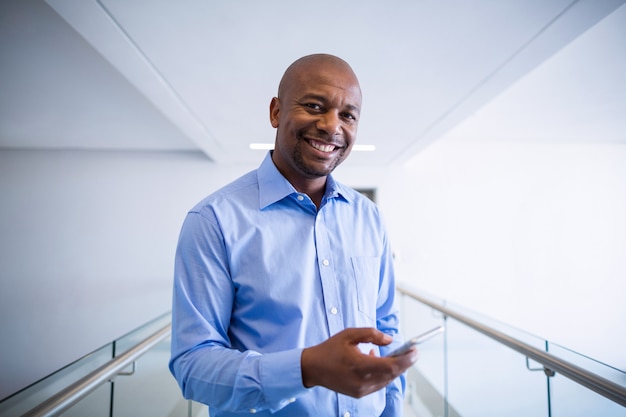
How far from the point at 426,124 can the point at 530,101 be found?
1.28 metres

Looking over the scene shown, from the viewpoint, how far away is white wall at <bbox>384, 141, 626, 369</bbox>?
5.58 metres

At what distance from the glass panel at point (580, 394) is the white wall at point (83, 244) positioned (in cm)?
539

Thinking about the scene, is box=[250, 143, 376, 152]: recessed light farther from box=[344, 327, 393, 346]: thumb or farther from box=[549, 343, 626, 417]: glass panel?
box=[344, 327, 393, 346]: thumb

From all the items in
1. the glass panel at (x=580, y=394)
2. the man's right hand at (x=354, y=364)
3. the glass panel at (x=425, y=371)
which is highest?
the man's right hand at (x=354, y=364)

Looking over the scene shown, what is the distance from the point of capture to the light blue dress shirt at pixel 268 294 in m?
0.72

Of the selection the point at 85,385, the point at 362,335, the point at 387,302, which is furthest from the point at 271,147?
the point at 362,335

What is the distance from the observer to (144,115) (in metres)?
4.53

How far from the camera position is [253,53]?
2598mm

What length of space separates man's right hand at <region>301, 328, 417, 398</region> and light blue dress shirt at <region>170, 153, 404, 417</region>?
64 mm

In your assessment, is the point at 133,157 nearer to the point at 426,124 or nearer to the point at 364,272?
the point at 426,124

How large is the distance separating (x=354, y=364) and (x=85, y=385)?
4.24 feet

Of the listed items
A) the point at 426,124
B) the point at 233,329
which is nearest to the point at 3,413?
the point at 233,329

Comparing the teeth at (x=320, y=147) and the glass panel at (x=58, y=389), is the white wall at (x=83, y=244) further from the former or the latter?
the teeth at (x=320, y=147)

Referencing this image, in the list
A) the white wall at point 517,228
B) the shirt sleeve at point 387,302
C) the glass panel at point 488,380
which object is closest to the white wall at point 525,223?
the white wall at point 517,228
